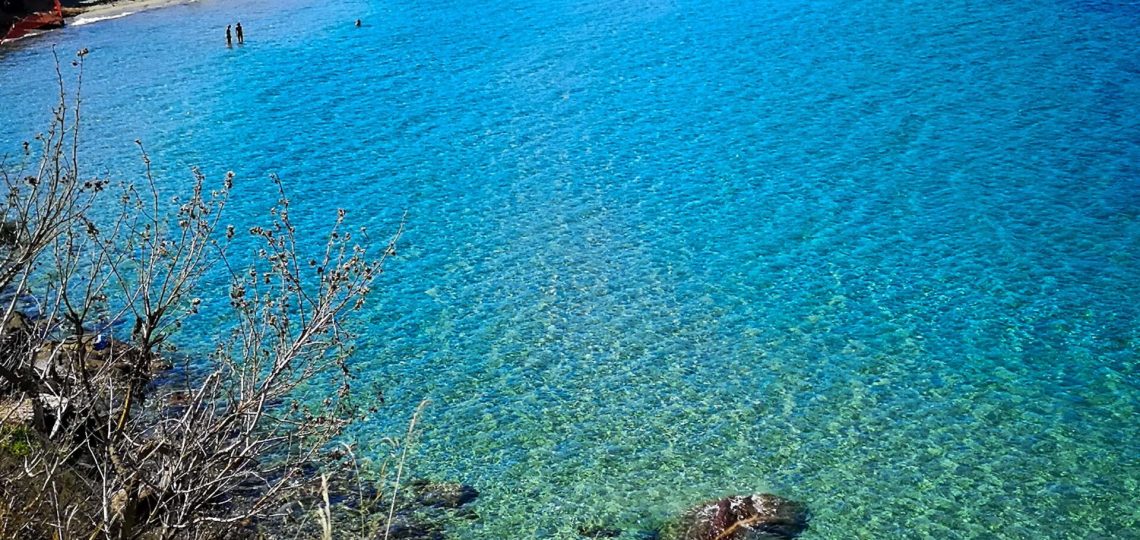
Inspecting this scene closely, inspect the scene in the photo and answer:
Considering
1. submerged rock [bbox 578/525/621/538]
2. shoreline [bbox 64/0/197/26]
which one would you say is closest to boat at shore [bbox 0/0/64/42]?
shoreline [bbox 64/0/197/26]

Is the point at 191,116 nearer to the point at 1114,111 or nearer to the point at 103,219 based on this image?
the point at 103,219

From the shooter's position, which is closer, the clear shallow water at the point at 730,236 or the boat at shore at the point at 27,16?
the clear shallow water at the point at 730,236

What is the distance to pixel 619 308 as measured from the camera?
11.2 metres

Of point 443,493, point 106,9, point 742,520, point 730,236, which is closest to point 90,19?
point 106,9

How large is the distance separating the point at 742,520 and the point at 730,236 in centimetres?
600

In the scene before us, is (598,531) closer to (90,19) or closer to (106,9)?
(90,19)

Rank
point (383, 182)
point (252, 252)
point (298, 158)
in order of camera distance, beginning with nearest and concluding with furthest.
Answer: point (252, 252) → point (383, 182) → point (298, 158)

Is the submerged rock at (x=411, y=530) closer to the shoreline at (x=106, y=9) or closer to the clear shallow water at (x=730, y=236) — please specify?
the clear shallow water at (x=730, y=236)

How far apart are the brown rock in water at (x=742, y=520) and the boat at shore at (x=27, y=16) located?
24.6 meters

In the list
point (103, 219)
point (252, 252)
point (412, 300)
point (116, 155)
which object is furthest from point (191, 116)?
point (412, 300)

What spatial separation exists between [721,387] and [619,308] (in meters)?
1.92

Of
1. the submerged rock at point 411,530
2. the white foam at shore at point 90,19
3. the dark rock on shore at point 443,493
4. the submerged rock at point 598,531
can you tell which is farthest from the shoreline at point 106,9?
the submerged rock at point 598,531

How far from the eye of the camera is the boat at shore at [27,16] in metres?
27.2

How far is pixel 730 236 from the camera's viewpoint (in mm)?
13195
